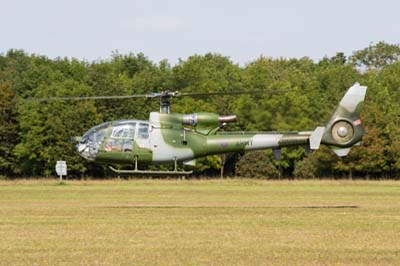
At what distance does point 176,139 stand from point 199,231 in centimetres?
814

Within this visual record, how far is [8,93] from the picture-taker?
94.3m

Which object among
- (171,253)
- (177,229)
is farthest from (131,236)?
(171,253)

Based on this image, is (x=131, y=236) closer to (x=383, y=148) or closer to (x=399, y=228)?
(x=399, y=228)

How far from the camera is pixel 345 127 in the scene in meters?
37.9

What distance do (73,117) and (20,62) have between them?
162ft

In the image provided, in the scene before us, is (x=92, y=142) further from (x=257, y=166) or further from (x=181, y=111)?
(x=257, y=166)

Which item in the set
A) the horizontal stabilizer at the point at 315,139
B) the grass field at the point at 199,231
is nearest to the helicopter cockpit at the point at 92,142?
the grass field at the point at 199,231

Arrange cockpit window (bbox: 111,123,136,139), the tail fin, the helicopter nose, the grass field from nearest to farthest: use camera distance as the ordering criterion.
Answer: the grass field, cockpit window (bbox: 111,123,136,139), the helicopter nose, the tail fin

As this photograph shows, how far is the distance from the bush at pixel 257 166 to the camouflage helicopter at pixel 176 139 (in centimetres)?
4407

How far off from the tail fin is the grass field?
2435mm

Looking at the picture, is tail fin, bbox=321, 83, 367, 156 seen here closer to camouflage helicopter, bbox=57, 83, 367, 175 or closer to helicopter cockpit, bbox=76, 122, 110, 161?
camouflage helicopter, bbox=57, 83, 367, 175

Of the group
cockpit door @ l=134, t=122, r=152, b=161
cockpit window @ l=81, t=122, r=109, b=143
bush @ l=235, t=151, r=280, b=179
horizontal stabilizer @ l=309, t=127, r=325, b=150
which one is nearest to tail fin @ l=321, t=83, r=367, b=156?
horizontal stabilizer @ l=309, t=127, r=325, b=150

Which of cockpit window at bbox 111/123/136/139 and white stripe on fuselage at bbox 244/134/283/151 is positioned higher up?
cockpit window at bbox 111/123/136/139

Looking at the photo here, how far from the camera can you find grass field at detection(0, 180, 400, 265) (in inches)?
880
